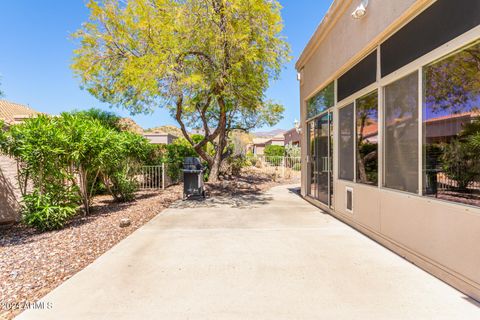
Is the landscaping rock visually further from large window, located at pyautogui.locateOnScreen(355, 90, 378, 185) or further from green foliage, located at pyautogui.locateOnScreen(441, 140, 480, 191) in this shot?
green foliage, located at pyautogui.locateOnScreen(441, 140, 480, 191)

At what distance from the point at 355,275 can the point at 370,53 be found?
12.8 feet

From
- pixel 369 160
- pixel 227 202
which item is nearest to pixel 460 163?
pixel 369 160

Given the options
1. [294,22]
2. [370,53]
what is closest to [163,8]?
[294,22]

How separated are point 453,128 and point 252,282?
311 centimetres

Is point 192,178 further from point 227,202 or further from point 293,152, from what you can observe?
point 293,152

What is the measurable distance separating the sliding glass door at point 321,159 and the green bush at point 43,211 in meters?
6.22

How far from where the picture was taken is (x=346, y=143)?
215 inches

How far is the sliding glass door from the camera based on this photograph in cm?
643

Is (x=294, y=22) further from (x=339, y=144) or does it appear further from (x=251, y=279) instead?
(x=251, y=279)

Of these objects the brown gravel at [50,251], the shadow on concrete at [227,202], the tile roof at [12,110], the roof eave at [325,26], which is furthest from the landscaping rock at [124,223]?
the tile roof at [12,110]

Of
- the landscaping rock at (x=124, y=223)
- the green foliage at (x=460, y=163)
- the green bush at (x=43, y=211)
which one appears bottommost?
the landscaping rock at (x=124, y=223)

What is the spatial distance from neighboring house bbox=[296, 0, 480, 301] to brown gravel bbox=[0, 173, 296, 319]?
4.59 metres

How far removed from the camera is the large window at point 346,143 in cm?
525

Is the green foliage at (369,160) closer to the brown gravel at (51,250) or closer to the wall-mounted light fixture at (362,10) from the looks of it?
the wall-mounted light fixture at (362,10)
